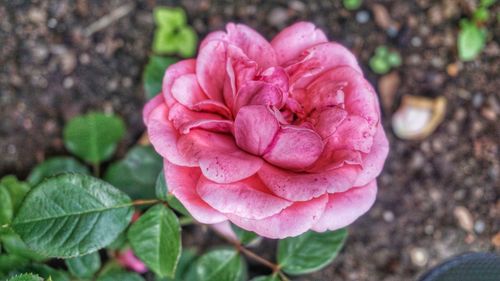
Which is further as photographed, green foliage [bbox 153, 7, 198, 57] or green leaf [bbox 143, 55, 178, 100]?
green foliage [bbox 153, 7, 198, 57]

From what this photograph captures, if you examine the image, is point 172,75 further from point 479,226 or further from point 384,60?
point 479,226

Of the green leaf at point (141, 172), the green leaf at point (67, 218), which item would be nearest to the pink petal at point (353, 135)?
the green leaf at point (67, 218)

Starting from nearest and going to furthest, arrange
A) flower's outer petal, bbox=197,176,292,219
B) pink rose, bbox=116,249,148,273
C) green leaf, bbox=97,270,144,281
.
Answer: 1. flower's outer petal, bbox=197,176,292,219
2. green leaf, bbox=97,270,144,281
3. pink rose, bbox=116,249,148,273

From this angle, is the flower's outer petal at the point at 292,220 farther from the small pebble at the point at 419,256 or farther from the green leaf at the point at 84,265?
the small pebble at the point at 419,256

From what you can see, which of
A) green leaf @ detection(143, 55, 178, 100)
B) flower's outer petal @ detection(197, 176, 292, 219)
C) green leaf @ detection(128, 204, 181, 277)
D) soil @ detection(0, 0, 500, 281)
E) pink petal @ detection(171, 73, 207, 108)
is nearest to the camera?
flower's outer petal @ detection(197, 176, 292, 219)

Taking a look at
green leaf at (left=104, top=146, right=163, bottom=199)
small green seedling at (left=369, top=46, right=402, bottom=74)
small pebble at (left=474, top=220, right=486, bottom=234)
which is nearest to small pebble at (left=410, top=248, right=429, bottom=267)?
small pebble at (left=474, top=220, right=486, bottom=234)

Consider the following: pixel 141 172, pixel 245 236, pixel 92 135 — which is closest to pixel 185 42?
pixel 92 135

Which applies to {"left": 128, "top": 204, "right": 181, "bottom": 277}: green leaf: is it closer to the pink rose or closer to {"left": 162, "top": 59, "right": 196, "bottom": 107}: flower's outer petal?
{"left": 162, "top": 59, "right": 196, "bottom": 107}: flower's outer petal
